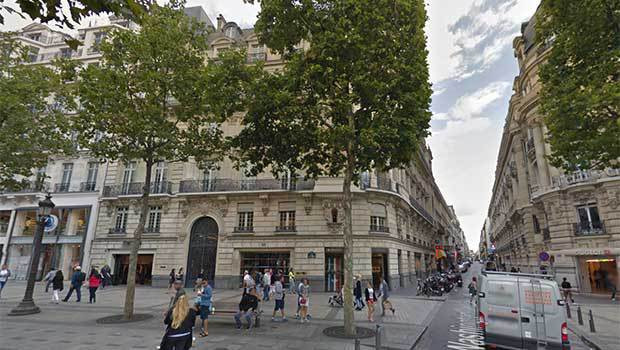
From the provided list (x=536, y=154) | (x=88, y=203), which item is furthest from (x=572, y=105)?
(x=88, y=203)

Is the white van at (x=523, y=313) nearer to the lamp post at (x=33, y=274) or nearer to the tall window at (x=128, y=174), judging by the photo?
the lamp post at (x=33, y=274)

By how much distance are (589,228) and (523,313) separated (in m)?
19.7

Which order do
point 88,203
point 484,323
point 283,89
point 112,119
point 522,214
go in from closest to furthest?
1. point 484,323
2. point 283,89
3. point 112,119
4. point 88,203
5. point 522,214

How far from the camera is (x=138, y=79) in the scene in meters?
12.2

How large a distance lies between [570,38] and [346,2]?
692 centimetres

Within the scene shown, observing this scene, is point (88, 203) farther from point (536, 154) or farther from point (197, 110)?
point (536, 154)

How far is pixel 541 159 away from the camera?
2534 cm

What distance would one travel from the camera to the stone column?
81.4 ft

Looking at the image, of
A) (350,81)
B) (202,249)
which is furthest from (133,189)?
(350,81)

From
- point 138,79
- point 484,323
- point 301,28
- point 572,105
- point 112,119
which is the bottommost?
point 484,323

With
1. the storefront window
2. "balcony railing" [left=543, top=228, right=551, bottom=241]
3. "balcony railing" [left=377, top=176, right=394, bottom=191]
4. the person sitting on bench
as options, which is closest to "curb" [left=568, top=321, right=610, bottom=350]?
the person sitting on bench

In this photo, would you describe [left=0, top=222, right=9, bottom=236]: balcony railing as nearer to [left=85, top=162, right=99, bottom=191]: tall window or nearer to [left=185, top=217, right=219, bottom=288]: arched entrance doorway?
[left=85, top=162, right=99, bottom=191]: tall window

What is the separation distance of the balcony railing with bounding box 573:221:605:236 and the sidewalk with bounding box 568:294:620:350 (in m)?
4.68

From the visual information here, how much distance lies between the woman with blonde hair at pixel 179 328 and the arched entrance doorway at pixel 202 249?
710 inches
